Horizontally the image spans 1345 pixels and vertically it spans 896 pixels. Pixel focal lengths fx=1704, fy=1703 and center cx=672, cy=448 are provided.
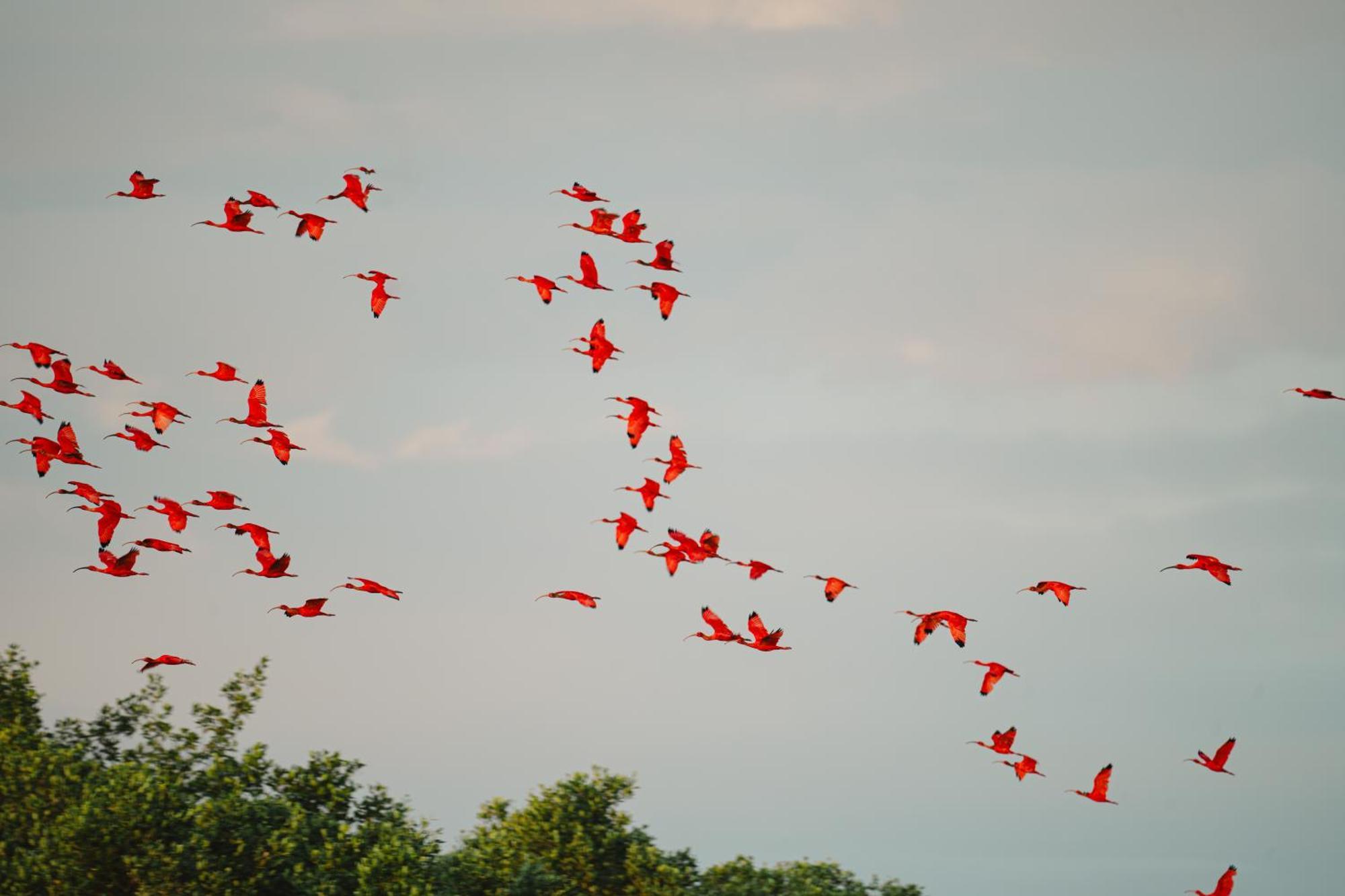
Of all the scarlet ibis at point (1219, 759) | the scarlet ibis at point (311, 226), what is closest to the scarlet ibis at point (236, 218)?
the scarlet ibis at point (311, 226)

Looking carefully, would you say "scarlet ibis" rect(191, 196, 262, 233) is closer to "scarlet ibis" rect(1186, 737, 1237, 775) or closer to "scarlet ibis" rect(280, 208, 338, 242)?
"scarlet ibis" rect(280, 208, 338, 242)

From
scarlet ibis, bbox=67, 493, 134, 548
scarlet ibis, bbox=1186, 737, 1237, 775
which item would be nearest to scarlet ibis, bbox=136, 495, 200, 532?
scarlet ibis, bbox=67, 493, 134, 548

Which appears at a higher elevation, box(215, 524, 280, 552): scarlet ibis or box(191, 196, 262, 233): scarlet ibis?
box(191, 196, 262, 233): scarlet ibis

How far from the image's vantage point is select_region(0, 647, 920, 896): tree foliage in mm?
37469

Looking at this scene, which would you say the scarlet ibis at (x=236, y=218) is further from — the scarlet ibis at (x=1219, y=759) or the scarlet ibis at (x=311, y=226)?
the scarlet ibis at (x=1219, y=759)

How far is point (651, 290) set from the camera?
34.5 meters

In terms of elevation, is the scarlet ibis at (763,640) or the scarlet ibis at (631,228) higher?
the scarlet ibis at (631,228)

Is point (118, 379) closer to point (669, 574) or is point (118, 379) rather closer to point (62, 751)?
point (669, 574)

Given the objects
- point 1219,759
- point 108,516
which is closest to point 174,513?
point 108,516

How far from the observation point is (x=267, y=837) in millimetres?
38438

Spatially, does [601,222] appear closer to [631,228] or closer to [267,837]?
[631,228]

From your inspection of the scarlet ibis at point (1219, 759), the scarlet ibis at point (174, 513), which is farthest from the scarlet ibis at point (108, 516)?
the scarlet ibis at point (1219, 759)

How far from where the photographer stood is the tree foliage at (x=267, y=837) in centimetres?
3747

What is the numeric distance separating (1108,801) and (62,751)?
84.4ft
